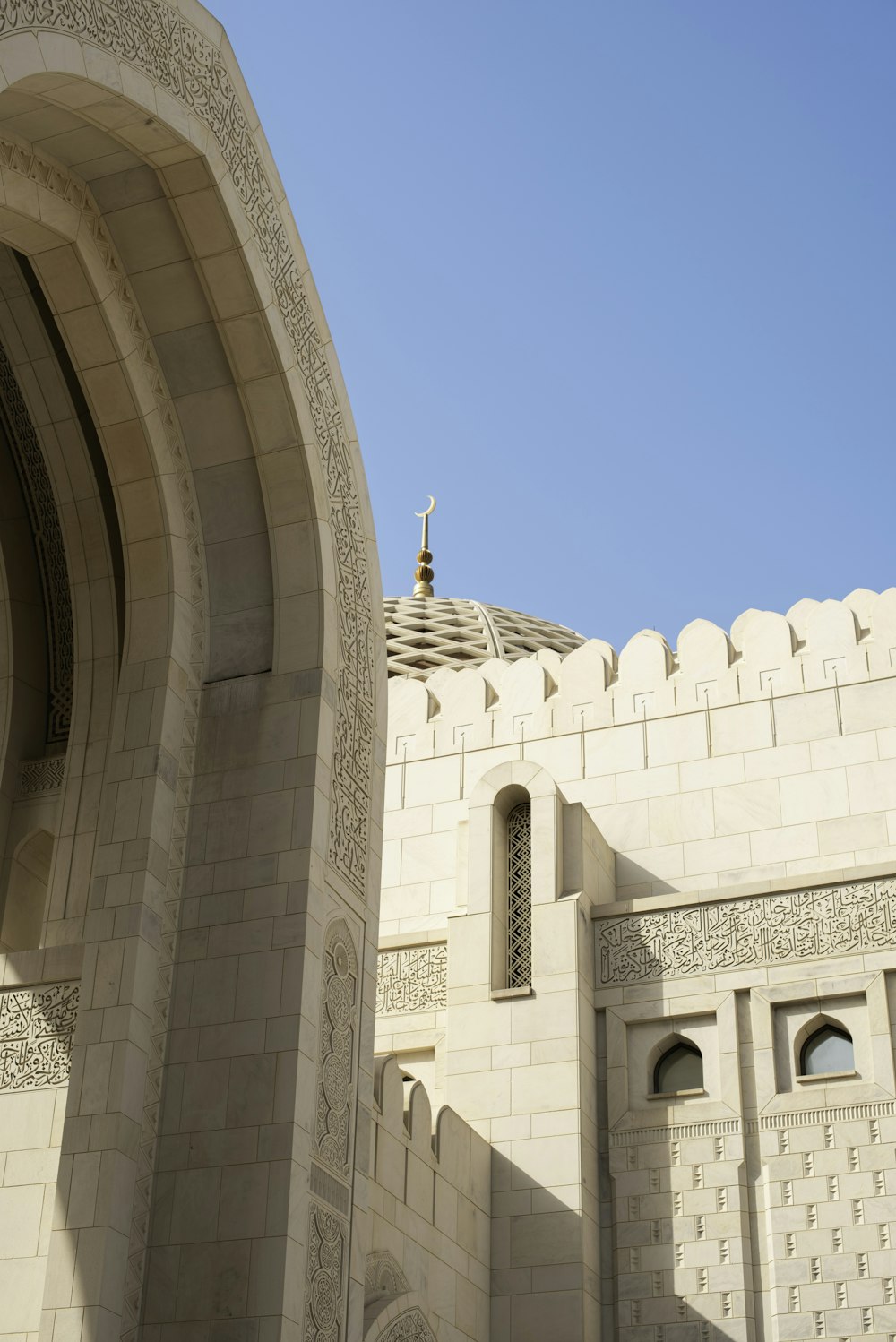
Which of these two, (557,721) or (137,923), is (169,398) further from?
(557,721)

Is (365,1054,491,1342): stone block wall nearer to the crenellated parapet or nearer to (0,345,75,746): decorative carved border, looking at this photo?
(0,345,75,746): decorative carved border

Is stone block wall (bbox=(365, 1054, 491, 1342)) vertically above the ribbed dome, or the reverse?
the ribbed dome

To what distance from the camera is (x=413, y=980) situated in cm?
1013

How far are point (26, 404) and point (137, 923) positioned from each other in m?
2.49

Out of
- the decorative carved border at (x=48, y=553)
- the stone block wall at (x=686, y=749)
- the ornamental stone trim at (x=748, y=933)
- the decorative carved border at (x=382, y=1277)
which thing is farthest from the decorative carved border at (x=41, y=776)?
the ornamental stone trim at (x=748, y=933)

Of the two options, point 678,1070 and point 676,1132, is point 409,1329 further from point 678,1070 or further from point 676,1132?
point 678,1070

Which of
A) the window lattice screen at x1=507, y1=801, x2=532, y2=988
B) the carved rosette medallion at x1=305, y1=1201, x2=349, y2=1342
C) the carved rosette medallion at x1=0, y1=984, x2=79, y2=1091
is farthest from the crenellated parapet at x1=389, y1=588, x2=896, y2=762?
the carved rosette medallion at x1=305, y1=1201, x2=349, y2=1342

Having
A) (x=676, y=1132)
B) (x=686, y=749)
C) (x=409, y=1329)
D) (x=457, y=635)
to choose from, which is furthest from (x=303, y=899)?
(x=457, y=635)

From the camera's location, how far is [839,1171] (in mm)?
8727

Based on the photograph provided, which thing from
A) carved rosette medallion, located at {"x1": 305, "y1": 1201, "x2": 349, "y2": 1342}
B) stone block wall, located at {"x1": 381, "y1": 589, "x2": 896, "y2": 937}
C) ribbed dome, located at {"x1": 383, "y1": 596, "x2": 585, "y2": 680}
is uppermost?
ribbed dome, located at {"x1": 383, "y1": 596, "x2": 585, "y2": 680}

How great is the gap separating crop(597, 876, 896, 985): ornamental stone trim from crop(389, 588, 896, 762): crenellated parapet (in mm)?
1448

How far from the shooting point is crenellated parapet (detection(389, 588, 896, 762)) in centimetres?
1047

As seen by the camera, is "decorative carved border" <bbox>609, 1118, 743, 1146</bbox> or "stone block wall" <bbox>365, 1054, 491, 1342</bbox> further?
"decorative carved border" <bbox>609, 1118, 743, 1146</bbox>

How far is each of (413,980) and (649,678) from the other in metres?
2.43
